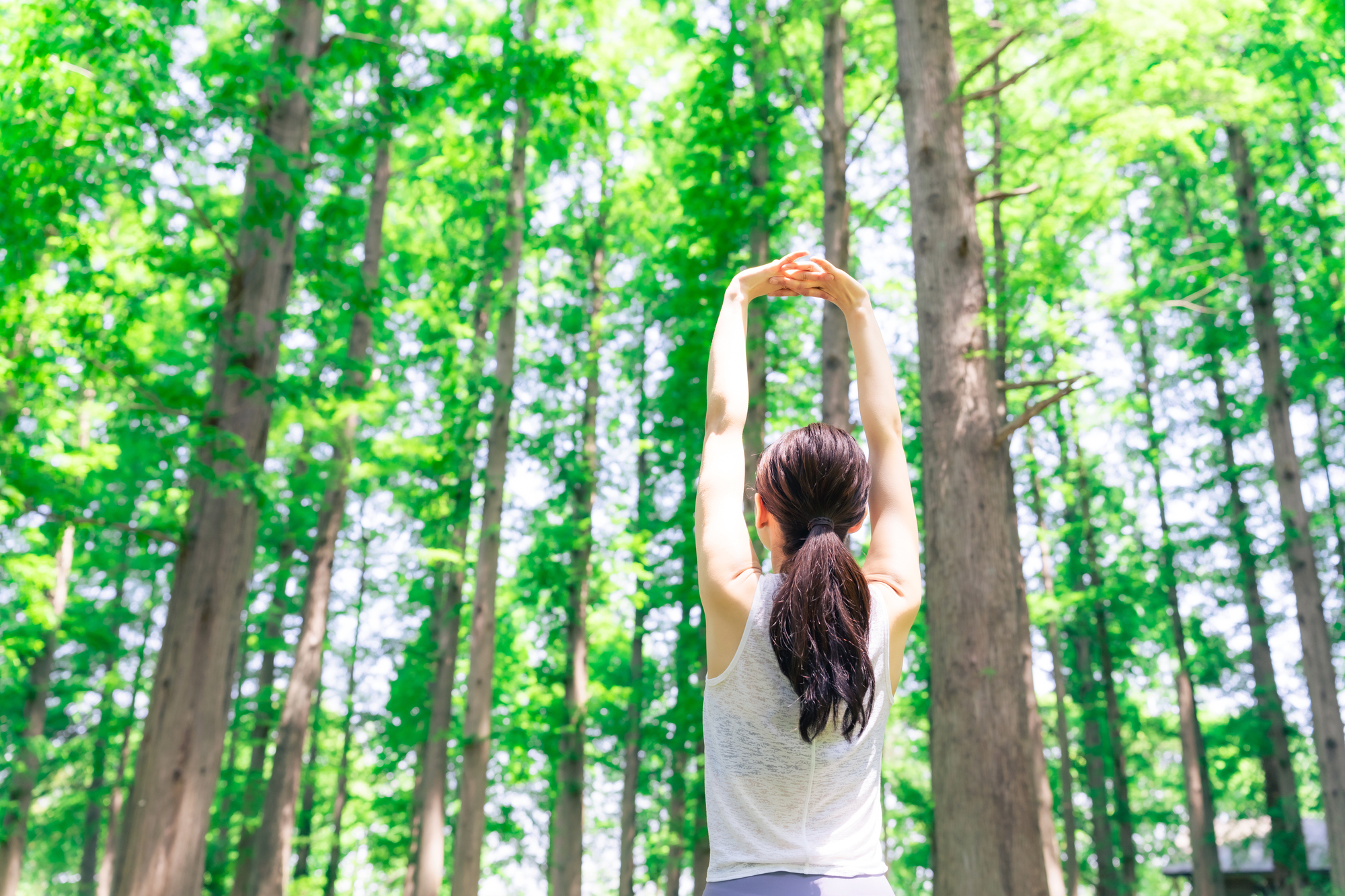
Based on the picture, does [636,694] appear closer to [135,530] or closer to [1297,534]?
[1297,534]

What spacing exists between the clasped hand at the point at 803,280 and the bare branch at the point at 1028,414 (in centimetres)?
389

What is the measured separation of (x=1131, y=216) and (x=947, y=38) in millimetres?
14285

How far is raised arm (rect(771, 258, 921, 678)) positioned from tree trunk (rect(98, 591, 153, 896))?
19589mm

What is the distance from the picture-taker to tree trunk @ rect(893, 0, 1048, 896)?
5.38 meters

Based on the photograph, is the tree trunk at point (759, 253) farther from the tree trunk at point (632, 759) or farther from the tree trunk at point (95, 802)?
the tree trunk at point (95, 802)

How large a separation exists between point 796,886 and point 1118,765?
860 inches

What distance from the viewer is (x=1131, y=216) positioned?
1898cm

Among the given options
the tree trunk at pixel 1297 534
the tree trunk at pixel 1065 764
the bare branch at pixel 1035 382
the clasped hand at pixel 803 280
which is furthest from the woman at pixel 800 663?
the tree trunk at pixel 1065 764

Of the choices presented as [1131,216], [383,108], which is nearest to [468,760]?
[383,108]

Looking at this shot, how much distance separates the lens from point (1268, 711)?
17.2 meters

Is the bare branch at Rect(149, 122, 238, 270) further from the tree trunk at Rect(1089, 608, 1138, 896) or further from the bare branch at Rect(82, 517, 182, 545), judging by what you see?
the tree trunk at Rect(1089, 608, 1138, 896)

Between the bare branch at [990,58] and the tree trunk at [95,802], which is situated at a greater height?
the bare branch at [990,58]

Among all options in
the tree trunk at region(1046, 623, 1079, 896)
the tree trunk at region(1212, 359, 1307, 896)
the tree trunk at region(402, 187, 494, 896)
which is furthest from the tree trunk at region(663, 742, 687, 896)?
the tree trunk at region(1212, 359, 1307, 896)

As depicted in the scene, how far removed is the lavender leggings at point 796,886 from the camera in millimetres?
1366
